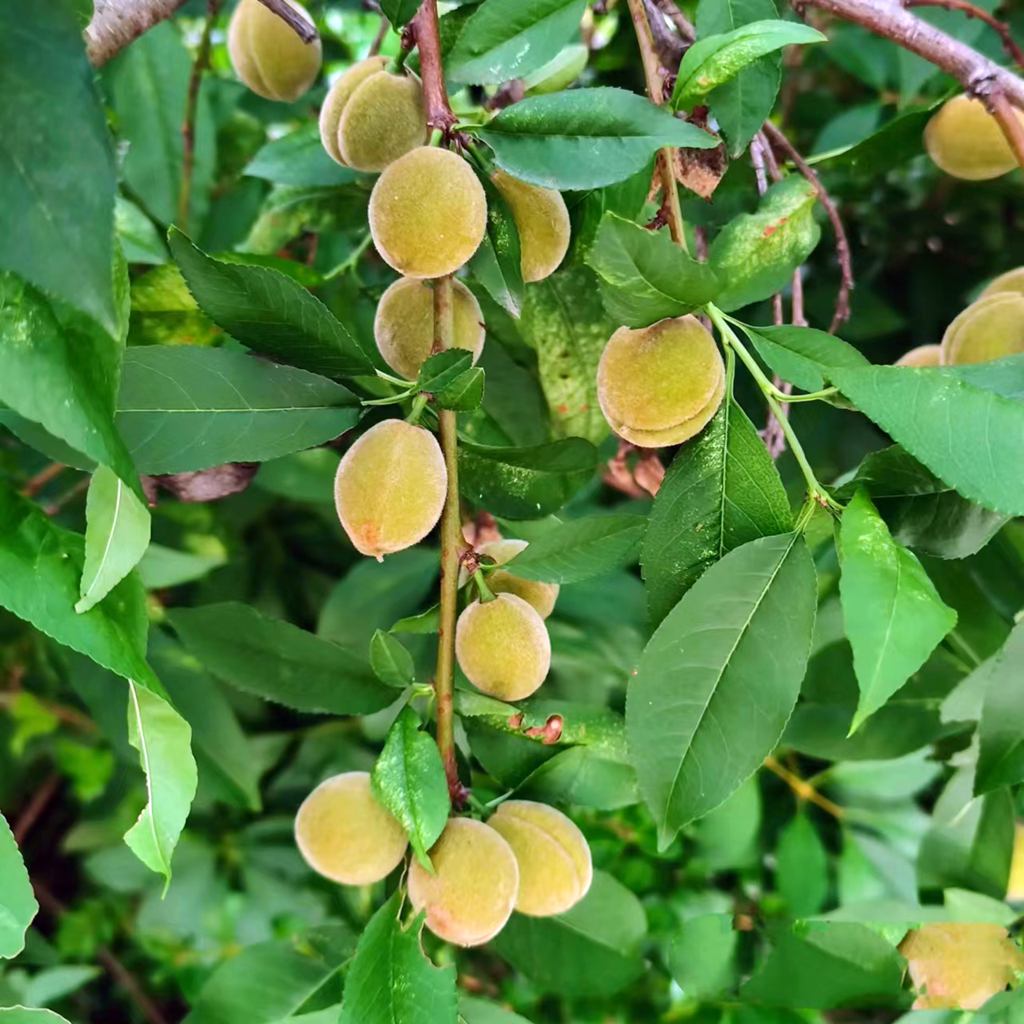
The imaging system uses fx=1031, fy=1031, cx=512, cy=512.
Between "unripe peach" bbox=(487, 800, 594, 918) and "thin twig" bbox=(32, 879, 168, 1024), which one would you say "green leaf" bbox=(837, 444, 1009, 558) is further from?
"thin twig" bbox=(32, 879, 168, 1024)

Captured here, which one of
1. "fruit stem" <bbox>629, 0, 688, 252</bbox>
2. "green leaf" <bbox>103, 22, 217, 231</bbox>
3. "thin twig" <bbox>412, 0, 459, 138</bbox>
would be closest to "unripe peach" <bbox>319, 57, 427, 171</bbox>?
"thin twig" <bbox>412, 0, 459, 138</bbox>

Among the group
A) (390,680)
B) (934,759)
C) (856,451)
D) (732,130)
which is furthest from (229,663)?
(856,451)

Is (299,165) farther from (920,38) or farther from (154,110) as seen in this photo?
(920,38)

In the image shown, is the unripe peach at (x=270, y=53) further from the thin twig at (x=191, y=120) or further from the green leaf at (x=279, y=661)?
the green leaf at (x=279, y=661)

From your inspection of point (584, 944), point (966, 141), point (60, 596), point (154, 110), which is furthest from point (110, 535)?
point (154, 110)

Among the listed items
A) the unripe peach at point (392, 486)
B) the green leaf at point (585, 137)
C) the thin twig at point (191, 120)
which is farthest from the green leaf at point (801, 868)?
the thin twig at point (191, 120)
